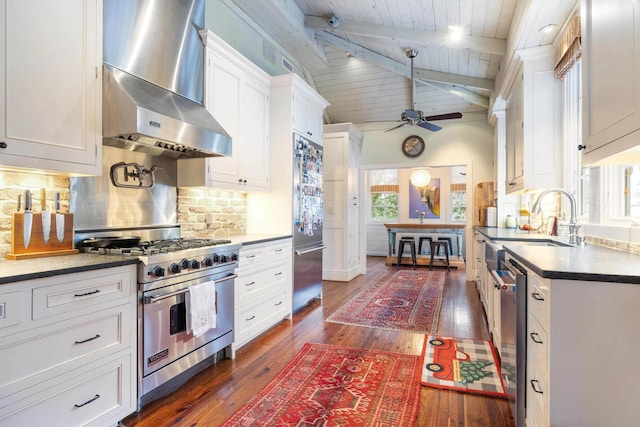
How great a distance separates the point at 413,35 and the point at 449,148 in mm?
2785

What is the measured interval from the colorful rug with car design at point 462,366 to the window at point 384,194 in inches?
255

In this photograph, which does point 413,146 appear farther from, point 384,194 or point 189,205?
point 189,205

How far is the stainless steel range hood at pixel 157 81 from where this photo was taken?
213cm

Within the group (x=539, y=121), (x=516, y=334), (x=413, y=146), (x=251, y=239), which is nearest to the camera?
(x=516, y=334)

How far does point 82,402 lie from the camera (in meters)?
1.70

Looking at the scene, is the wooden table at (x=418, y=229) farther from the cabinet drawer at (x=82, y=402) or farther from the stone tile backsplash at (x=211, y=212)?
the cabinet drawer at (x=82, y=402)

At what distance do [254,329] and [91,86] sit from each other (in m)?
2.16

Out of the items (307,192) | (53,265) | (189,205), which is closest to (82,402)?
(53,265)

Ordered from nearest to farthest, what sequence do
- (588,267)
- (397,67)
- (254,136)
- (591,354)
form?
(591,354), (588,267), (254,136), (397,67)

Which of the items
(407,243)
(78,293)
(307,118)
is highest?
(307,118)

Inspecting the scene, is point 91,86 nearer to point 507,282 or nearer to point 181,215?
point 181,215

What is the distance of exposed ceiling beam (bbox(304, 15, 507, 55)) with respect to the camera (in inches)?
153

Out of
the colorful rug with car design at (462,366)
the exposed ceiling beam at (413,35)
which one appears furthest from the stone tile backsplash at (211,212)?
the exposed ceiling beam at (413,35)

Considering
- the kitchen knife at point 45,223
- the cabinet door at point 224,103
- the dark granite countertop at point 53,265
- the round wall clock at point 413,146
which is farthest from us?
the round wall clock at point 413,146
